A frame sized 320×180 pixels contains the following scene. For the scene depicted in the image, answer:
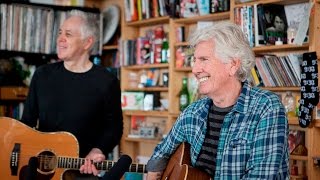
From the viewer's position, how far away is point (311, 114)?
10.5 ft

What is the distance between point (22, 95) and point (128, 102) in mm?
886

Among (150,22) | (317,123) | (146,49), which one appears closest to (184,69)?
(146,49)

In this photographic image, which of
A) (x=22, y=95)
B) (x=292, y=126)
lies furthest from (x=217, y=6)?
(x=22, y=95)

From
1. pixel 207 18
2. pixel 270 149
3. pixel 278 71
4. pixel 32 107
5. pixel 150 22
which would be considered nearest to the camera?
pixel 270 149

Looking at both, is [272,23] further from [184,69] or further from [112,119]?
[112,119]

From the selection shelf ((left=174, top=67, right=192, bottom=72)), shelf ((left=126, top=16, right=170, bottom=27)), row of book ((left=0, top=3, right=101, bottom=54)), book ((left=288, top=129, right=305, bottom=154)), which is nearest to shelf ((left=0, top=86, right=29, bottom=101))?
row of book ((left=0, top=3, right=101, bottom=54))

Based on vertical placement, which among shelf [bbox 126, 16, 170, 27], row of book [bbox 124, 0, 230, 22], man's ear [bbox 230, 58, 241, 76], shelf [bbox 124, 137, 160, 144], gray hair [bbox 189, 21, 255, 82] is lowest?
shelf [bbox 124, 137, 160, 144]

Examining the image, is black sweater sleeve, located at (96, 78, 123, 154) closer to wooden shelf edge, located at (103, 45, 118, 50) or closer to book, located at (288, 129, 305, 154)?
book, located at (288, 129, 305, 154)

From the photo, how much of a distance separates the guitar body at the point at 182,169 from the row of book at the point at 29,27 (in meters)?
2.81

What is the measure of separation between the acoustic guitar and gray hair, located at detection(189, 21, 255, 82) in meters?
1.15

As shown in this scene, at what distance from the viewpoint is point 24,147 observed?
2.94 metres

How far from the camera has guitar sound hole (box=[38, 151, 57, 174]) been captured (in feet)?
9.43

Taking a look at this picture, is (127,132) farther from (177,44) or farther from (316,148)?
(316,148)

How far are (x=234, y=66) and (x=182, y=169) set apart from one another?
41 centimetres
